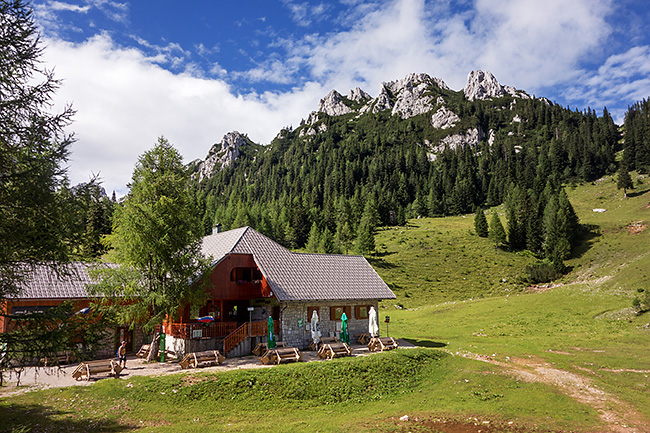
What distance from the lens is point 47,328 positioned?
11789 millimetres

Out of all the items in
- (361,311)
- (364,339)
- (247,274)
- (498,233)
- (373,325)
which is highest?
(498,233)

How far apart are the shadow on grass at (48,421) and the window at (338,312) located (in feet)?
58.5

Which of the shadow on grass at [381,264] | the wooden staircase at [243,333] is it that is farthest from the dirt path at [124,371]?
the shadow on grass at [381,264]

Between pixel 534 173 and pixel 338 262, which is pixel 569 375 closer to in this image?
pixel 338 262

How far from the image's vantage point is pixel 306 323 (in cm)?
2952

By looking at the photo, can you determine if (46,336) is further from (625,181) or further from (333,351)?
(625,181)

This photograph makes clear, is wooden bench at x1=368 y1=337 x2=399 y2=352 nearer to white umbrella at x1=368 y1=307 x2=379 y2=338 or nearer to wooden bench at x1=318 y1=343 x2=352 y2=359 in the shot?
white umbrella at x1=368 y1=307 x2=379 y2=338

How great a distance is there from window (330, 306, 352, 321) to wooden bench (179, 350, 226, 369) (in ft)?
33.2

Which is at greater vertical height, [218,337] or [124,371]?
[218,337]

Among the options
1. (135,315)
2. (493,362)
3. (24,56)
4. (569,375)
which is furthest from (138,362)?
(569,375)

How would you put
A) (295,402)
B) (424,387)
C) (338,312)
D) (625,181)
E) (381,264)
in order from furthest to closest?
1. (625,181)
2. (381,264)
3. (338,312)
4. (424,387)
5. (295,402)

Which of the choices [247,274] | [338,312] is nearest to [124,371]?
[247,274]

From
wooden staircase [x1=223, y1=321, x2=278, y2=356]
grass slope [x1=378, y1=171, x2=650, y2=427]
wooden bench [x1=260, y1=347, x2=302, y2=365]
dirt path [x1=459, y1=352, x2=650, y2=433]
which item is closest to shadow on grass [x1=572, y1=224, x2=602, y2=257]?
grass slope [x1=378, y1=171, x2=650, y2=427]

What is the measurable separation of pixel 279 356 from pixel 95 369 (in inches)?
383
